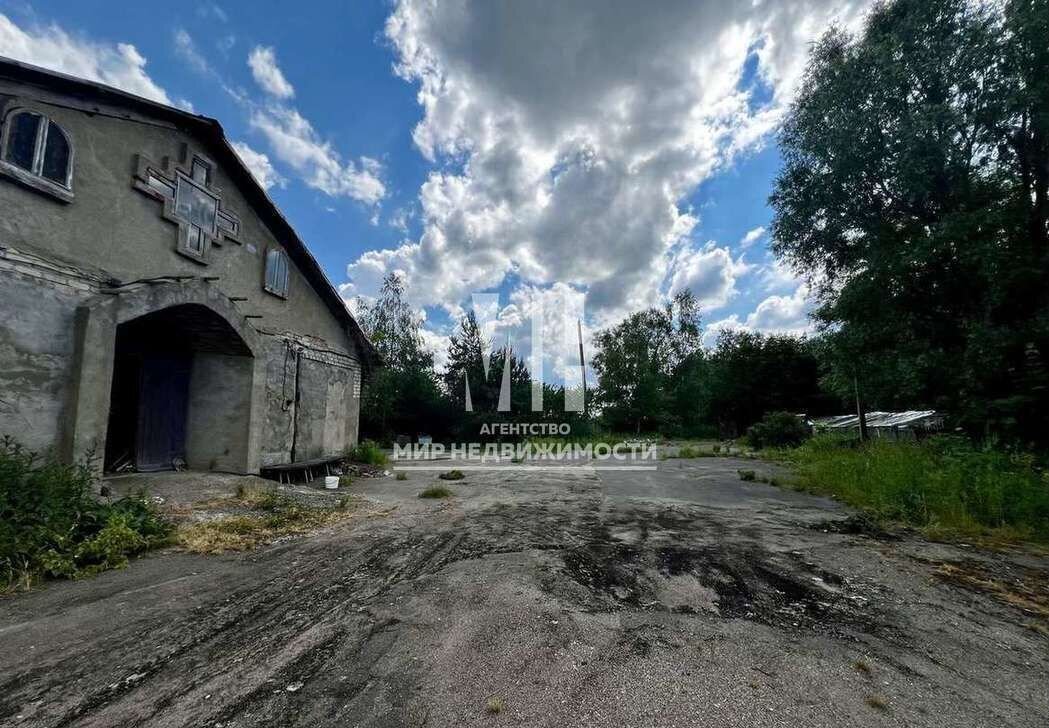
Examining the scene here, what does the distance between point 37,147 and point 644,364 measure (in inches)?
1300

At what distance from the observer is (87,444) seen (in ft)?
17.5

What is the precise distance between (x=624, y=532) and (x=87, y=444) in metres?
6.84

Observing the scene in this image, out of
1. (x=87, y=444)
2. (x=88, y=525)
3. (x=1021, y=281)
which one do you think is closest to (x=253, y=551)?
(x=88, y=525)

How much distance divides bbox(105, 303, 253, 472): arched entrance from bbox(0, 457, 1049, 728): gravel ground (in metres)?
4.51

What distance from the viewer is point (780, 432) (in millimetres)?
19625

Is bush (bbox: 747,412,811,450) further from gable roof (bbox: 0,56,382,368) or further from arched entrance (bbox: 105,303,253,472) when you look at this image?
arched entrance (bbox: 105,303,253,472)

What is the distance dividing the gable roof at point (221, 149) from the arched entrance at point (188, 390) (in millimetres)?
2838

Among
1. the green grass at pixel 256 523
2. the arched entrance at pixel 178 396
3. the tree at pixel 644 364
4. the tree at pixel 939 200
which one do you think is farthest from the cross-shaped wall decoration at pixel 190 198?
the tree at pixel 644 364

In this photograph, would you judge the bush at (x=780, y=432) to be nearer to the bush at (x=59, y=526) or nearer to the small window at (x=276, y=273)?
the small window at (x=276, y=273)

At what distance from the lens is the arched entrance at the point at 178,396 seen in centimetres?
767

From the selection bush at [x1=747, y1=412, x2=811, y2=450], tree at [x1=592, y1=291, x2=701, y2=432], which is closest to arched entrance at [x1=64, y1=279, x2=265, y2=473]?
bush at [x1=747, y1=412, x2=811, y2=450]

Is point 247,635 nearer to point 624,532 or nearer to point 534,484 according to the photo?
point 624,532

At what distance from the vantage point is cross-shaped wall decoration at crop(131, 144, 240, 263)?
6801mm

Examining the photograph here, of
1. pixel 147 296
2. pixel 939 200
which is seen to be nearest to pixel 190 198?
pixel 147 296
